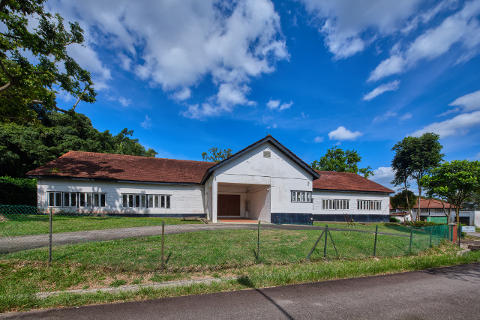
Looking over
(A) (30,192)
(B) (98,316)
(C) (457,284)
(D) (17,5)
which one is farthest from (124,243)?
(A) (30,192)

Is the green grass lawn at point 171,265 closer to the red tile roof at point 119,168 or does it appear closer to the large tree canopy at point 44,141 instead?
the red tile roof at point 119,168

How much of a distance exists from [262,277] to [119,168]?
59.1 feet

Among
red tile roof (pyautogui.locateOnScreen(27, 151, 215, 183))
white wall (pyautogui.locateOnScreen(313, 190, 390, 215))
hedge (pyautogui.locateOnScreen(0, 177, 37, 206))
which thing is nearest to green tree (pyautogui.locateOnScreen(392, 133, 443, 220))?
white wall (pyautogui.locateOnScreen(313, 190, 390, 215))

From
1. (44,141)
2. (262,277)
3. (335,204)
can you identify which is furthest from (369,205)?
(44,141)

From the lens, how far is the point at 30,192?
18703mm

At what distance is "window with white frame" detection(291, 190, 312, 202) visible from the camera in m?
19.0

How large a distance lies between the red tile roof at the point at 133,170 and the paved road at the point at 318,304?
15591mm

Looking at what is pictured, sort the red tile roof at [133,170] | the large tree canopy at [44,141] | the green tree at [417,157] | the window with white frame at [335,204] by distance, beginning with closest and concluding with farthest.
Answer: the red tile roof at [133,170]
the large tree canopy at [44,141]
the window with white frame at [335,204]
the green tree at [417,157]

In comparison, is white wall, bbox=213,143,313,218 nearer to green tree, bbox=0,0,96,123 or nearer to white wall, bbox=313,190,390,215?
white wall, bbox=313,190,390,215

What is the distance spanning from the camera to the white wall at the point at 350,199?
76.6 feet

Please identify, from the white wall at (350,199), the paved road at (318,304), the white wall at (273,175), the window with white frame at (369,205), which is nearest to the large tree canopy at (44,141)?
the white wall at (273,175)

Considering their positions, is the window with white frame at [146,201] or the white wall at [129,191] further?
the window with white frame at [146,201]

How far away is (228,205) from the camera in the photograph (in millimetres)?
23484

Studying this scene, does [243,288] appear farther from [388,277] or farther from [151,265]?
[388,277]
